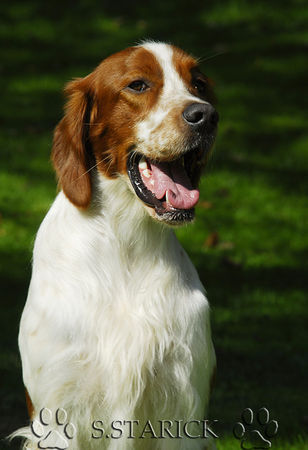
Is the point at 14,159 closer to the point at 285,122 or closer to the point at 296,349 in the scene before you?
the point at 285,122

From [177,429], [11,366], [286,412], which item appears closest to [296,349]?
[286,412]

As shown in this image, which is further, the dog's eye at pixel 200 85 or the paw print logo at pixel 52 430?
the dog's eye at pixel 200 85

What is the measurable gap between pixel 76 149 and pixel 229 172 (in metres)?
6.16

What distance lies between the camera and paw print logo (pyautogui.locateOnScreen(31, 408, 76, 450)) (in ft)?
12.5

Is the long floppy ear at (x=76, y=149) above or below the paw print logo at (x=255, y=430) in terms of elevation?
above

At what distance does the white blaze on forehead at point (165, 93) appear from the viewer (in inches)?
150

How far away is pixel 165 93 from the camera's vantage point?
3891 mm

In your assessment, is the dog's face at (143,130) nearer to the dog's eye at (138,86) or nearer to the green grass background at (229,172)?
the dog's eye at (138,86)

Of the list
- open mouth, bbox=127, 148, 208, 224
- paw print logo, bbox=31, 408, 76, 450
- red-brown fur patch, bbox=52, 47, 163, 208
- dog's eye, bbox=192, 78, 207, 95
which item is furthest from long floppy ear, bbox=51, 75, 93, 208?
paw print logo, bbox=31, 408, 76, 450

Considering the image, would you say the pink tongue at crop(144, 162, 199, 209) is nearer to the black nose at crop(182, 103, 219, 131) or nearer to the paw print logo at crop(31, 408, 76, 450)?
the black nose at crop(182, 103, 219, 131)

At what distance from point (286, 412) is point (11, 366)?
75.2 inches

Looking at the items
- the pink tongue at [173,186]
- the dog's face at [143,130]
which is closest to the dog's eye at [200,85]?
the dog's face at [143,130]

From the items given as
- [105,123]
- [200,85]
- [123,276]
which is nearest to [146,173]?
[105,123]

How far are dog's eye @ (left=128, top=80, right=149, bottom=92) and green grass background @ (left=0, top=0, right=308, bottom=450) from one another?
80.7 inches
